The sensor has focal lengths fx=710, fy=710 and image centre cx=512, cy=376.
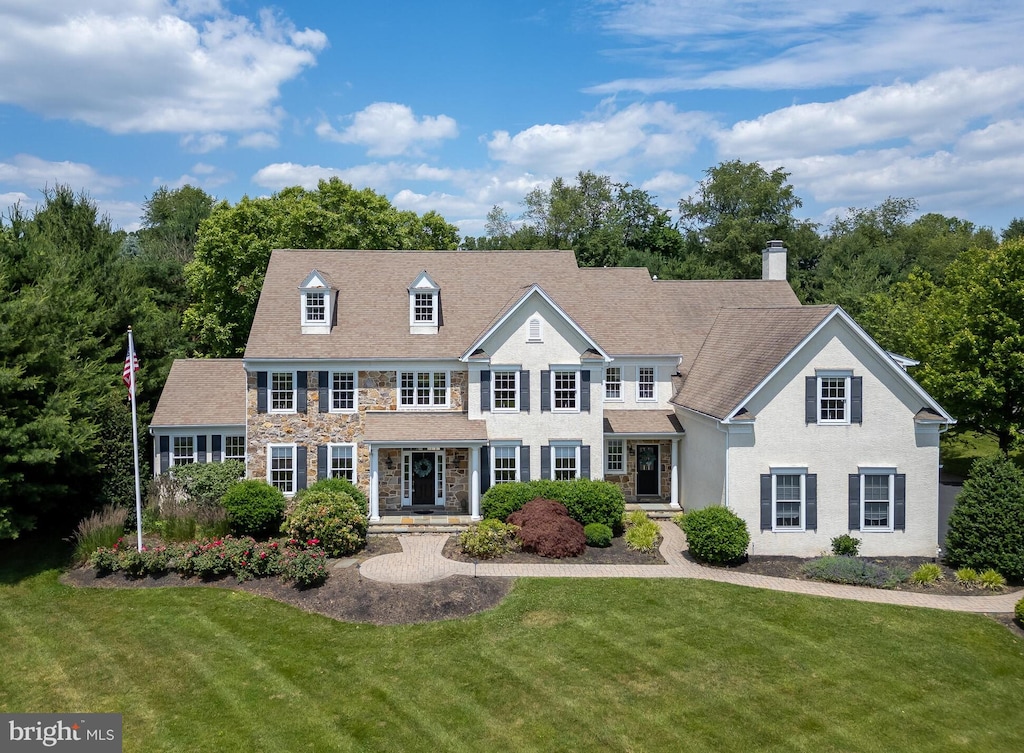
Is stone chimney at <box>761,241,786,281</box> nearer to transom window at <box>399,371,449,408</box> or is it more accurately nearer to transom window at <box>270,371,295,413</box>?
transom window at <box>399,371,449,408</box>

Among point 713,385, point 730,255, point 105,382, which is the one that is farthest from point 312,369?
point 730,255

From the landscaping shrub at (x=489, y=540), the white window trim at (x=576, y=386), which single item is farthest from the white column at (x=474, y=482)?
the white window trim at (x=576, y=386)

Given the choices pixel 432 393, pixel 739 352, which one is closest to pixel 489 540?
pixel 432 393

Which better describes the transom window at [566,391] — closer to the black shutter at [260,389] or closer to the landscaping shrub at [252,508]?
the landscaping shrub at [252,508]

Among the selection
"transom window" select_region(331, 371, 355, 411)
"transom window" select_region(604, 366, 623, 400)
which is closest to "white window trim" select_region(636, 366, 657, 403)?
"transom window" select_region(604, 366, 623, 400)

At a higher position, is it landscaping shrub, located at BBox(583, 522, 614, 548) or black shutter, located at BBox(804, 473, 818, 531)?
black shutter, located at BBox(804, 473, 818, 531)

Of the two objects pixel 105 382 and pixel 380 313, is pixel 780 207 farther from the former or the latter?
pixel 105 382
